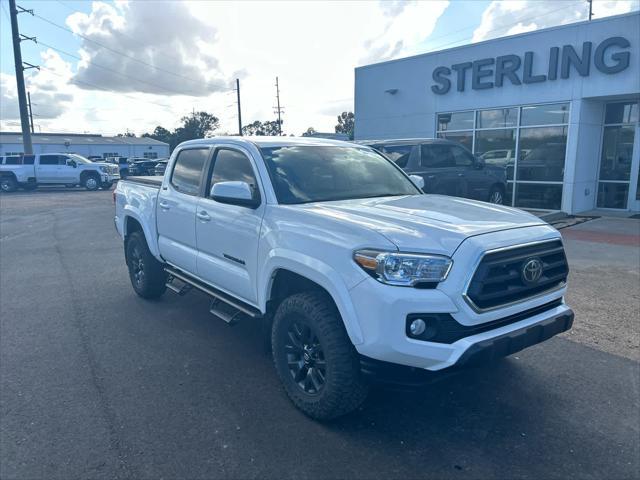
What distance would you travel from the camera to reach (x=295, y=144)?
4.54m

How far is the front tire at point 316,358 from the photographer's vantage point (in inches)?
123

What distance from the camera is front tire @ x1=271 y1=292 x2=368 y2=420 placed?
313cm

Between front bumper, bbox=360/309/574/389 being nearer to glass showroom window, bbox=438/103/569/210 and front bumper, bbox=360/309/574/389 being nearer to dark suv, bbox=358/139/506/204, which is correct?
dark suv, bbox=358/139/506/204

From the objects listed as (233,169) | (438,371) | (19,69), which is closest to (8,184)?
(19,69)

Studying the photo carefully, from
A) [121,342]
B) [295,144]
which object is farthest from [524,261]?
[121,342]

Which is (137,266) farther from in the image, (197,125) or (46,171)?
(197,125)

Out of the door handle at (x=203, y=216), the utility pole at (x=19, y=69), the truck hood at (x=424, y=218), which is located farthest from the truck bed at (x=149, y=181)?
the utility pole at (x=19, y=69)

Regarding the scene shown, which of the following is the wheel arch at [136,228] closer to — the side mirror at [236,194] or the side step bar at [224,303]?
the side step bar at [224,303]

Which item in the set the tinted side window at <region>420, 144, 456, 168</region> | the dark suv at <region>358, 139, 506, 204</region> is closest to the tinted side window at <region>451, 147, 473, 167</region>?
the dark suv at <region>358, 139, 506, 204</region>

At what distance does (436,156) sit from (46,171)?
24.1 m

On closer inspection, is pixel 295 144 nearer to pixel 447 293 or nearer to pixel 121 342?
pixel 447 293

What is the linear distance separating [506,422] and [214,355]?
2524mm

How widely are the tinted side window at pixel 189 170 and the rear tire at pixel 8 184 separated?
26.7 metres

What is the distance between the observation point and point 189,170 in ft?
17.1
